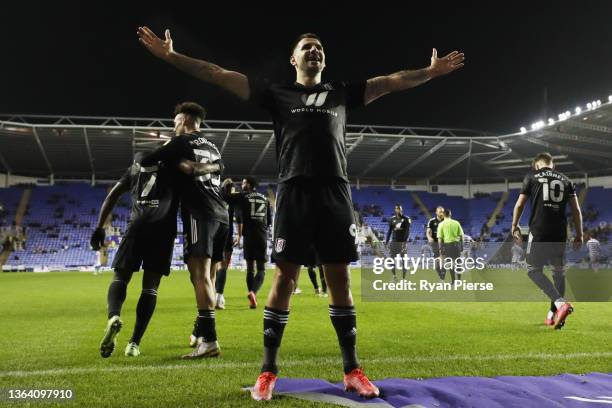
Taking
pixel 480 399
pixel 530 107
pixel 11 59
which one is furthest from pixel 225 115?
pixel 480 399

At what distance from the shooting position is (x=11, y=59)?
31.3m

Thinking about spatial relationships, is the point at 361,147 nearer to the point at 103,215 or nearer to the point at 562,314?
the point at 562,314

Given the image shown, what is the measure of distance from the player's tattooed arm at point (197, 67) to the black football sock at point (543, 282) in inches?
193

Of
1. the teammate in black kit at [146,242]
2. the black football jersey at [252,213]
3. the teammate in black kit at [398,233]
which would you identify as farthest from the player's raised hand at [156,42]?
the teammate in black kit at [398,233]

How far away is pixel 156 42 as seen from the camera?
323 centimetres

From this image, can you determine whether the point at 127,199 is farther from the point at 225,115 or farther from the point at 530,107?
the point at 530,107

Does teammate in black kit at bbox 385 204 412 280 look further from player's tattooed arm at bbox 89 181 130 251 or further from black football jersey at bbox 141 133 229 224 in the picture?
player's tattooed arm at bbox 89 181 130 251

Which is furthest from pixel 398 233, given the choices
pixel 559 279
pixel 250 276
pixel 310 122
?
pixel 310 122

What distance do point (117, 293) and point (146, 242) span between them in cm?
53

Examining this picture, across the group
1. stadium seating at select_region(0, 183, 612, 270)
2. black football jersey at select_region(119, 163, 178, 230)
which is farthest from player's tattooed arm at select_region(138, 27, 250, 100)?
stadium seating at select_region(0, 183, 612, 270)

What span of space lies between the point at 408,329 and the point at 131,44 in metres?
29.9

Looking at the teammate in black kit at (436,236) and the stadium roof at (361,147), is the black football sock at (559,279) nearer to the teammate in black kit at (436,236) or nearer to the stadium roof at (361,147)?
the teammate in black kit at (436,236)

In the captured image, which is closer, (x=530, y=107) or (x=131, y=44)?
(x=131, y=44)

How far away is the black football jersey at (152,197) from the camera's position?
4363 millimetres
